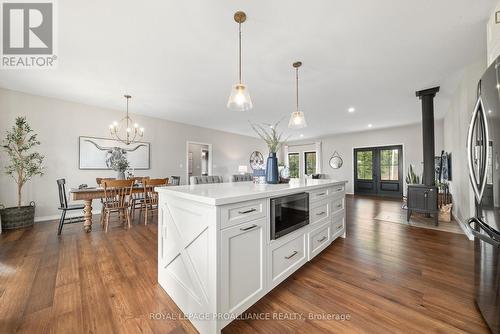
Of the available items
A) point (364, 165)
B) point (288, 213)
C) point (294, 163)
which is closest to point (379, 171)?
point (364, 165)

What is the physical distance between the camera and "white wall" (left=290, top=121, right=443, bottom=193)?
6324 mm

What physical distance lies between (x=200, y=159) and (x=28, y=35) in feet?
18.8

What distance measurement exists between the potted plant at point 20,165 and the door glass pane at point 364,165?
9.30 metres

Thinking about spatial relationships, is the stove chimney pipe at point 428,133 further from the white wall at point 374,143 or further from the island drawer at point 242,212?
the island drawer at point 242,212

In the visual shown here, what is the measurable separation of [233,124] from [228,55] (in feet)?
12.7

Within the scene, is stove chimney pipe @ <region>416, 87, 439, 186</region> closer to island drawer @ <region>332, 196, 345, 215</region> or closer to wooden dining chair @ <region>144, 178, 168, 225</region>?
island drawer @ <region>332, 196, 345, 215</region>

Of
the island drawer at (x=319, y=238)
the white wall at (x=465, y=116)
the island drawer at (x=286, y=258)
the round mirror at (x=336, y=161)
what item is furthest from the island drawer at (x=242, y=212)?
the round mirror at (x=336, y=161)

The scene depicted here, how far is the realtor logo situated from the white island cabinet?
83.1 inches

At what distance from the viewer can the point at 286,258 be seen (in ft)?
5.38

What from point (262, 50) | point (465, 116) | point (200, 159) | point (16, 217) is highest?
point (262, 50)

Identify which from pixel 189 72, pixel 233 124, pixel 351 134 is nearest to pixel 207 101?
pixel 189 72

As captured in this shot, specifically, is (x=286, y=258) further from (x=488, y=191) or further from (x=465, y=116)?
(x=465, y=116)

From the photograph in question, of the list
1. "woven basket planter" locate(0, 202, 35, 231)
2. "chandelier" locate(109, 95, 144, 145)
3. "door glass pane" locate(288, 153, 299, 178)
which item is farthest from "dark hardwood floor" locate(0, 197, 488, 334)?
"door glass pane" locate(288, 153, 299, 178)

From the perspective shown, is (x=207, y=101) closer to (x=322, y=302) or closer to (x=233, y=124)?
(x=233, y=124)
